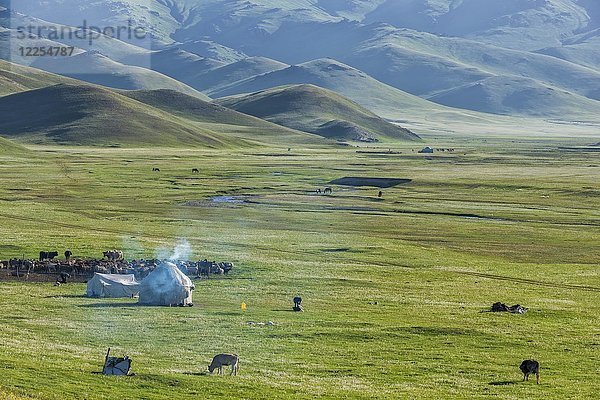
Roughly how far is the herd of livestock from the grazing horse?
97.6 ft

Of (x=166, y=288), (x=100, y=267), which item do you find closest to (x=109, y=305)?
(x=166, y=288)

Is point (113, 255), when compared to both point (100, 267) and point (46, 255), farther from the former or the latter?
point (100, 267)

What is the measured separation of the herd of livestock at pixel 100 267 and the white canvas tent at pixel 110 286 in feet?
17.3

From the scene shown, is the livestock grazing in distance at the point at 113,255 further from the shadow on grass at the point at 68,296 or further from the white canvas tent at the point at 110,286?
the shadow on grass at the point at 68,296

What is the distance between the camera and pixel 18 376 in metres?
35.8

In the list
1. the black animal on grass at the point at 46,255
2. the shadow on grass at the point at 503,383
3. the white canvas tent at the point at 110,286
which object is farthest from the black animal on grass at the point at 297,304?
the black animal on grass at the point at 46,255

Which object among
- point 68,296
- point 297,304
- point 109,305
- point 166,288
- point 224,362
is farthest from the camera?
point 68,296

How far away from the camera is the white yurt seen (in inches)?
2306

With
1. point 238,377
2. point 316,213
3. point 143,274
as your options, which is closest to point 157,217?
point 316,213

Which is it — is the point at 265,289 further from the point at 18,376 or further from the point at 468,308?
the point at 18,376

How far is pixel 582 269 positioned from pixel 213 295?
33.3 m

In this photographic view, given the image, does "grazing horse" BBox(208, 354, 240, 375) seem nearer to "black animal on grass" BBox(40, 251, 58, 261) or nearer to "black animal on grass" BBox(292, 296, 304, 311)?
"black animal on grass" BBox(292, 296, 304, 311)

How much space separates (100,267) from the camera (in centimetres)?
6881

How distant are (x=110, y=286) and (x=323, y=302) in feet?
43.7
